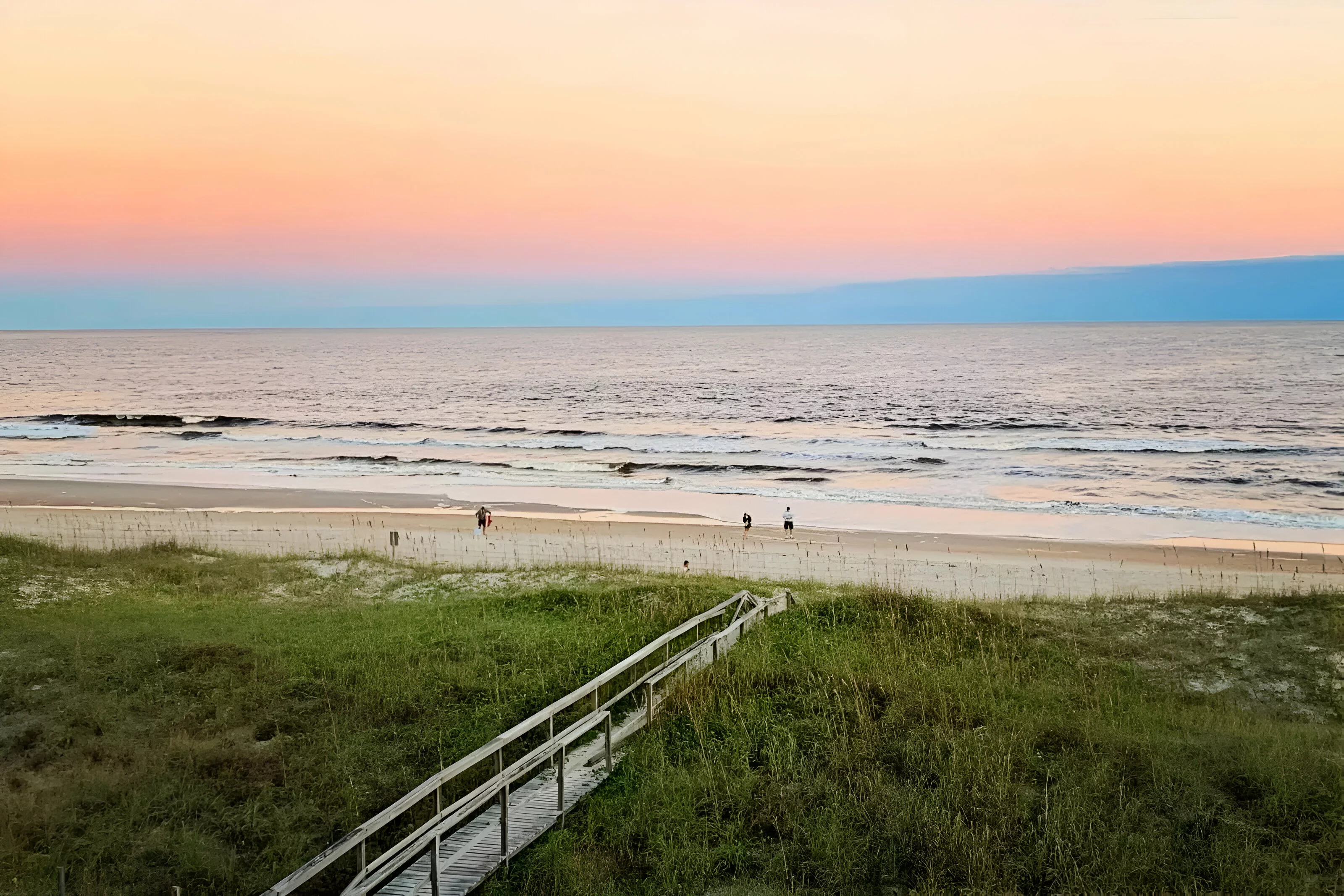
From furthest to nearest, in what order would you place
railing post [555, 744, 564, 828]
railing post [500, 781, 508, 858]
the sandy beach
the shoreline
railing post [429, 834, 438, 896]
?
the shoreline < the sandy beach < railing post [555, 744, 564, 828] < railing post [500, 781, 508, 858] < railing post [429, 834, 438, 896]

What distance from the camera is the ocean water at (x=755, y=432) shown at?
43625 mm

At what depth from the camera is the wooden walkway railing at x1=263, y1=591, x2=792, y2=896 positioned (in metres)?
7.64

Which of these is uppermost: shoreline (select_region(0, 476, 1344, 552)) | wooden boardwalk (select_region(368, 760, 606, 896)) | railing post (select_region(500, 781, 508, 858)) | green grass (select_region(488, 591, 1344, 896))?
railing post (select_region(500, 781, 508, 858))

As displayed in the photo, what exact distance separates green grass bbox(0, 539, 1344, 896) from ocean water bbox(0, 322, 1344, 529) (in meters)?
24.2

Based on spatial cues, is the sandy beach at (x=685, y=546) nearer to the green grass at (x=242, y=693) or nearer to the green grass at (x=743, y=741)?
the green grass at (x=242, y=693)

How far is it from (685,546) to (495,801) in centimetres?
2047

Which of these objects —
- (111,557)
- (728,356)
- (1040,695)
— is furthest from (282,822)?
(728,356)

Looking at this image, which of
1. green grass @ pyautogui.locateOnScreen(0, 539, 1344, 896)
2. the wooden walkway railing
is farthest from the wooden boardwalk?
green grass @ pyautogui.locateOnScreen(0, 539, 1344, 896)

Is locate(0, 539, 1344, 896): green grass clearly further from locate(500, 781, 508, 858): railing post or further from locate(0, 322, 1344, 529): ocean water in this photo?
locate(0, 322, 1344, 529): ocean water

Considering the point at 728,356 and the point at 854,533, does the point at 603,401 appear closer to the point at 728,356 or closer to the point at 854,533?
the point at 854,533

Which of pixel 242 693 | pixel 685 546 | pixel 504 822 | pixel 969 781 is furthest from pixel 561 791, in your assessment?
pixel 685 546

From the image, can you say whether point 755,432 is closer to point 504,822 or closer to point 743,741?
point 743,741

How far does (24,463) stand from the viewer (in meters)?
50.1

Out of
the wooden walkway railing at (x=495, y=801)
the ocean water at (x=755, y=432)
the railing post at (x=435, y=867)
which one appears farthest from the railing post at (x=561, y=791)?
the ocean water at (x=755, y=432)
